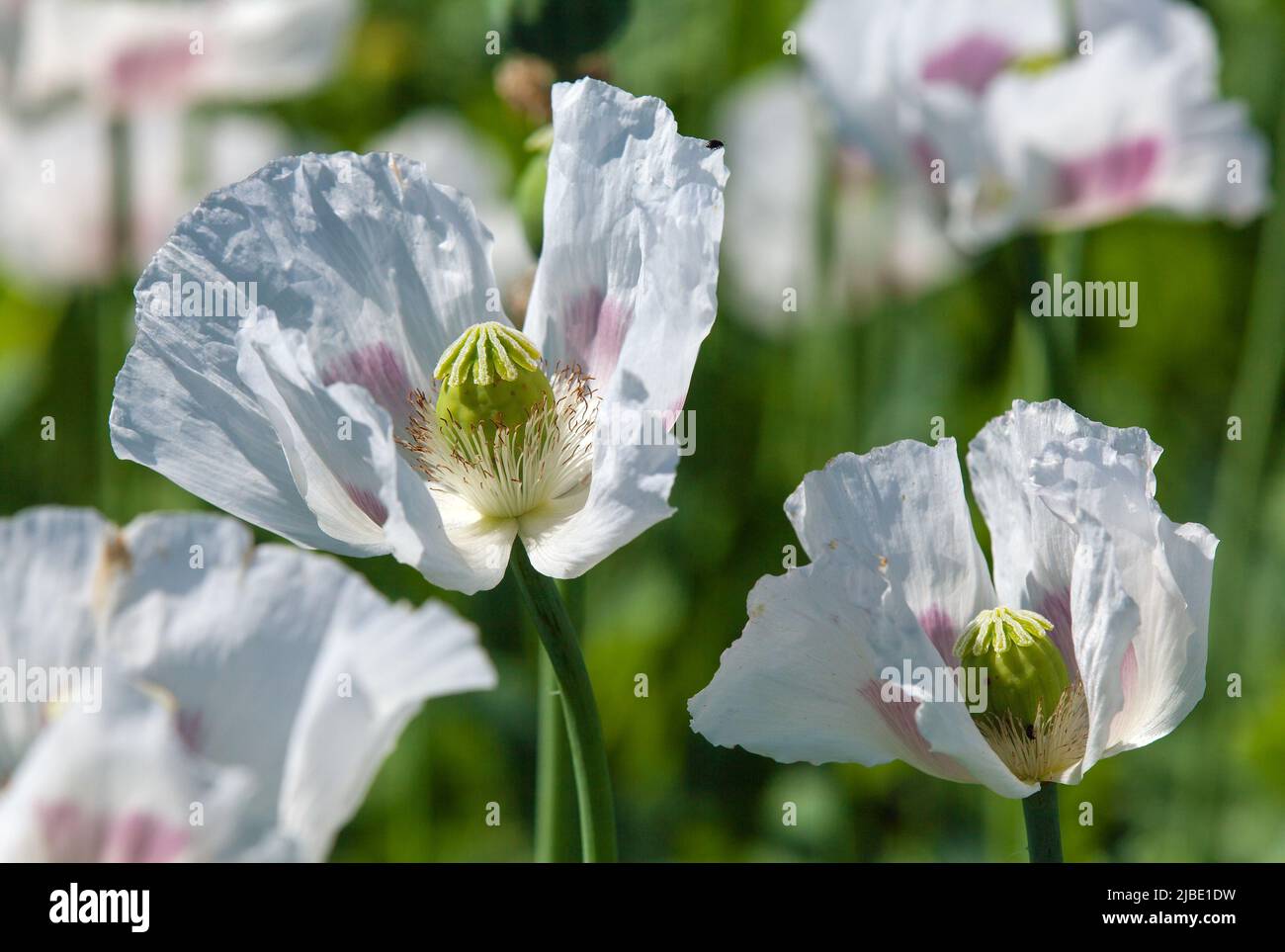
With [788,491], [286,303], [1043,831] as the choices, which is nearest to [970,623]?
[1043,831]

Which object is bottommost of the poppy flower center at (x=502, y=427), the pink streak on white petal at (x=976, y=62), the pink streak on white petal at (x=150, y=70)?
the poppy flower center at (x=502, y=427)

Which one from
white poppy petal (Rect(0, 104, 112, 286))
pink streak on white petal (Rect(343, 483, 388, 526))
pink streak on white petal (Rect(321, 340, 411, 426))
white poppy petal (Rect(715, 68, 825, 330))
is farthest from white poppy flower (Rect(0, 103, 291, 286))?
pink streak on white petal (Rect(343, 483, 388, 526))

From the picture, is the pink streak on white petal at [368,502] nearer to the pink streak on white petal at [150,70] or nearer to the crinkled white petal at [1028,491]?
the crinkled white petal at [1028,491]

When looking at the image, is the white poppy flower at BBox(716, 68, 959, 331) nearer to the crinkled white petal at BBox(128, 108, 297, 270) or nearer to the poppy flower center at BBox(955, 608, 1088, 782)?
the crinkled white petal at BBox(128, 108, 297, 270)

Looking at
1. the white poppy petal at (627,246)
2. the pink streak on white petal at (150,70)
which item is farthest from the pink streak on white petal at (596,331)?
the pink streak on white petal at (150,70)

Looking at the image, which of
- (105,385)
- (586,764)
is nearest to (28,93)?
(105,385)
